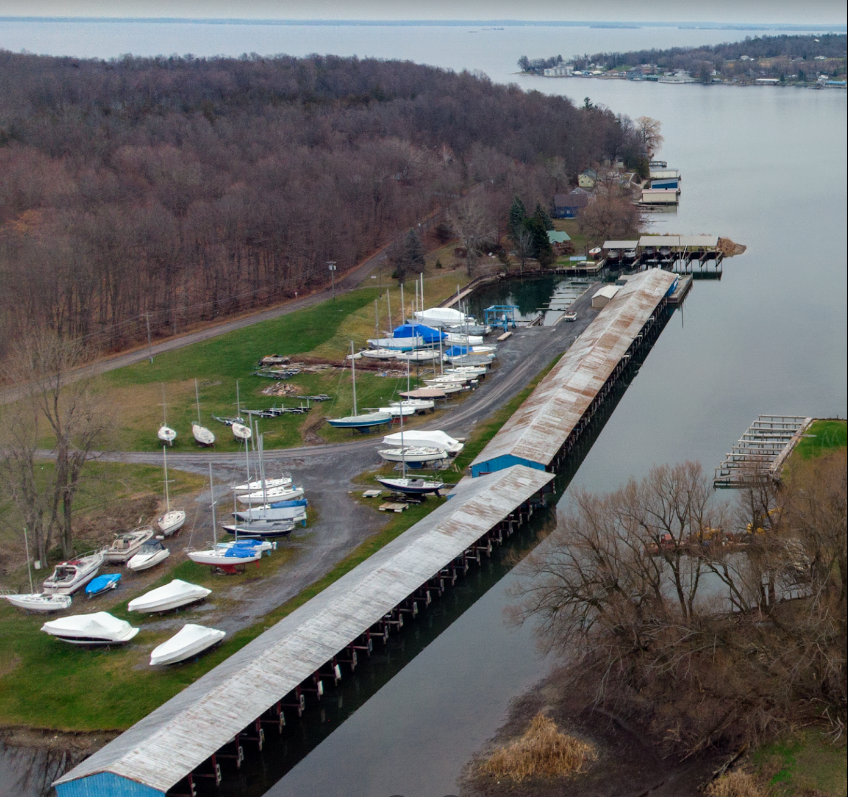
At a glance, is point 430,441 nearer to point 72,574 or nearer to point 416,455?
point 416,455

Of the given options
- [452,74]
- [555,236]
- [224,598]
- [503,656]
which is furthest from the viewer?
[452,74]

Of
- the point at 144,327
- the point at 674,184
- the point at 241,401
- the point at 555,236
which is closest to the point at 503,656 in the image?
the point at 241,401

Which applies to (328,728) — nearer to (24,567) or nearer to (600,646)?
(600,646)

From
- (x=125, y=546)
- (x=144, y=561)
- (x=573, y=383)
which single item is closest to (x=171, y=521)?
(x=125, y=546)

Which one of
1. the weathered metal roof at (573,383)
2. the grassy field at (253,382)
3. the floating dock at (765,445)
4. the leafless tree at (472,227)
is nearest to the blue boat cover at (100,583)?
the grassy field at (253,382)

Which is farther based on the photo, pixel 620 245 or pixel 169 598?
pixel 620 245

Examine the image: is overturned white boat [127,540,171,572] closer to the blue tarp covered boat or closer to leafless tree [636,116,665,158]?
the blue tarp covered boat
